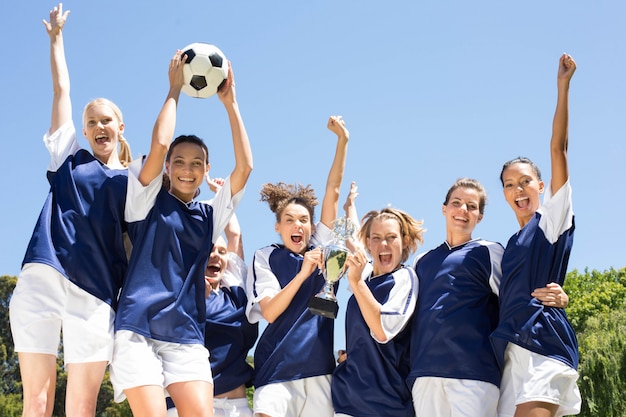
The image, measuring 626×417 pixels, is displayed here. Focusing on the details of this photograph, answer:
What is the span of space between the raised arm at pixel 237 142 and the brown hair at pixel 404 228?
1.38 m

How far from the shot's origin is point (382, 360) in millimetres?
6578

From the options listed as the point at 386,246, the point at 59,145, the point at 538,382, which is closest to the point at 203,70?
the point at 59,145

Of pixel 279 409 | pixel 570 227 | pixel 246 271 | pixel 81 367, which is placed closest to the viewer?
pixel 81 367

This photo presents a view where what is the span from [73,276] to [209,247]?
3.83 ft

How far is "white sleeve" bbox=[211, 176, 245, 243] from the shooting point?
655 centimetres

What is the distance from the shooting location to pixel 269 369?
6.71 meters

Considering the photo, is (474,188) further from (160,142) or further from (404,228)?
(160,142)

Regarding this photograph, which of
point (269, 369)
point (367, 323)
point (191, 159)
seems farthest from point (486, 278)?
point (191, 159)

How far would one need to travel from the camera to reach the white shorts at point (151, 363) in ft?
18.6

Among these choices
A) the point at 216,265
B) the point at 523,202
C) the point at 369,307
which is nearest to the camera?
the point at 369,307

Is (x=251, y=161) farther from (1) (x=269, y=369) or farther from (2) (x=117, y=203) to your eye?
(1) (x=269, y=369)

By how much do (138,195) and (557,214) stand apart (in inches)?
137

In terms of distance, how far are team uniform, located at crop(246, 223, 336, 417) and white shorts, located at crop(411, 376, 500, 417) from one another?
36.9 inches

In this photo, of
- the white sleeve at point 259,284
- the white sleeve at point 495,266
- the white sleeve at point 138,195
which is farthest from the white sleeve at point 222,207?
the white sleeve at point 495,266
